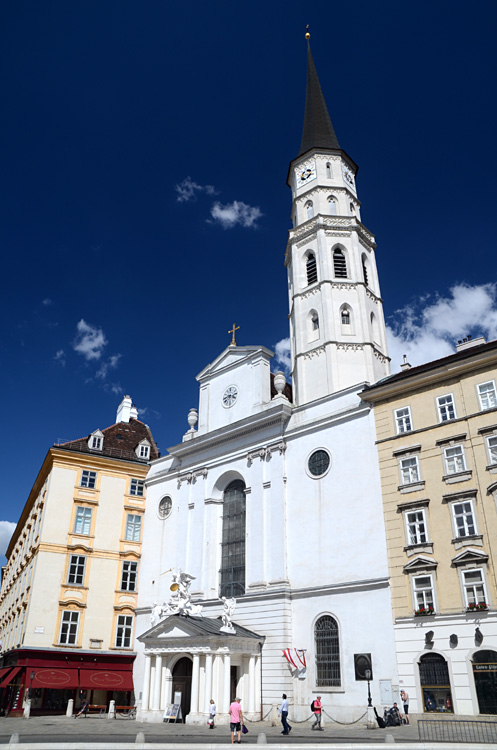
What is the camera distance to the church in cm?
3075

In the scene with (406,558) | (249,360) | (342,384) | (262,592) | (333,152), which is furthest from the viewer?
(333,152)

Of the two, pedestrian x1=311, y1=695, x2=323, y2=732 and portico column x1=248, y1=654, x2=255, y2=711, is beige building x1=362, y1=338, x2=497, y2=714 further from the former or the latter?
portico column x1=248, y1=654, x2=255, y2=711

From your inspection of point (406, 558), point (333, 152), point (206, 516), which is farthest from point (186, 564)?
point (333, 152)

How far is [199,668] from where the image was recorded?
3225 cm

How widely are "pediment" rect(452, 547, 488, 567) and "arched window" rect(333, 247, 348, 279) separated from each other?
22.2 metres

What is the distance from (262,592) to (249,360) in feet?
52.5

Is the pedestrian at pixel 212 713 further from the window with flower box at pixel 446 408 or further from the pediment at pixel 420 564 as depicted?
the window with flower box at pixel 446 408

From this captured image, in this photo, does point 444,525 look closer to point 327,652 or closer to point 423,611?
point 423,611

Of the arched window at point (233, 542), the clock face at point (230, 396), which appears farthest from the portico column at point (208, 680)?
the clock face at point (230, 396)

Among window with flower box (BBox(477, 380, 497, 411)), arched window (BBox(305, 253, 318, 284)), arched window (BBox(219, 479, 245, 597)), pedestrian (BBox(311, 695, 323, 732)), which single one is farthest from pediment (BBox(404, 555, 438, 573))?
arched window (BBox(305, 253, 318, 284))

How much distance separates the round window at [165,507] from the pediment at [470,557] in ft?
77.4

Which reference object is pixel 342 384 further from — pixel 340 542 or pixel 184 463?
pixel 184 463

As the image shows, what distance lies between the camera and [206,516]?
1608 inches

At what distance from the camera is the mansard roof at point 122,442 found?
46.6m
